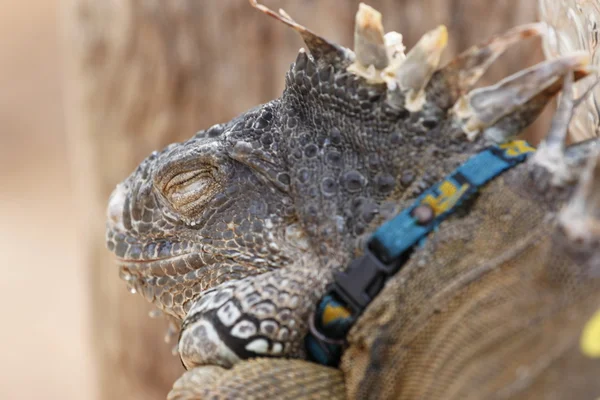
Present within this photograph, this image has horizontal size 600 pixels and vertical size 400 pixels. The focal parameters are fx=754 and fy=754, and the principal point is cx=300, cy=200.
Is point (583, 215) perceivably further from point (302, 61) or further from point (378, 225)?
point (302, 61)

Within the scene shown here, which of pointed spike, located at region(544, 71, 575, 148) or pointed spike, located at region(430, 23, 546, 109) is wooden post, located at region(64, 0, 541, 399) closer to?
pointed spike, located at region(430, 23, 546, 109)

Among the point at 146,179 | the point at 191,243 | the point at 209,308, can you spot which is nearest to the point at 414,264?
the point at 209,308

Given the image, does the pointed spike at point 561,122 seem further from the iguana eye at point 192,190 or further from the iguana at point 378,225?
the iguana eye at point 192,190

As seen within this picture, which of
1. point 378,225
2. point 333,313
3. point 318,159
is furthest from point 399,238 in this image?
point 318,159

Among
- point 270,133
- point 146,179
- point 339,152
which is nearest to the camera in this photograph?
point 339,152

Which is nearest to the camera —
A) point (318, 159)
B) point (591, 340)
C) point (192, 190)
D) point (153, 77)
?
point (591, 340)

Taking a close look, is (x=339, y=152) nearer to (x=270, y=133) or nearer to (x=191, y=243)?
(x=270, y=133)

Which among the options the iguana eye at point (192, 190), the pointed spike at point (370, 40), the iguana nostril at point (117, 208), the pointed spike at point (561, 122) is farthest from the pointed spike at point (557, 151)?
the iguana nostril at point (117, 208)
